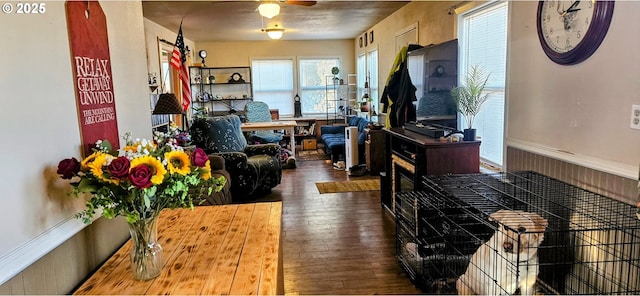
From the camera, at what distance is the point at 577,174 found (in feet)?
7.30

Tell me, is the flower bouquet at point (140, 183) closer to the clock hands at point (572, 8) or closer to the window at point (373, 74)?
the clock hands at point (572, 8)

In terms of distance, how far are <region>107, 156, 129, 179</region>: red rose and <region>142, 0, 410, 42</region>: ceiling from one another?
355cm

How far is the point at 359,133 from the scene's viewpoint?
6.77 metres

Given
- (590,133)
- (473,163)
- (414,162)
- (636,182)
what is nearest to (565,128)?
(590,133)

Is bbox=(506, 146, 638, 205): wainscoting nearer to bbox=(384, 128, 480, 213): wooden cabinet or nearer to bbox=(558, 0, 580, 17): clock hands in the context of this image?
bbox=(384, 128, 480, 213): wooden cabinet

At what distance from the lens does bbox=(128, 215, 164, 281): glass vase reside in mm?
1289

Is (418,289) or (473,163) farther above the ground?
(473,163)

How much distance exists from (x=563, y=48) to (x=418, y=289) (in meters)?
1.66

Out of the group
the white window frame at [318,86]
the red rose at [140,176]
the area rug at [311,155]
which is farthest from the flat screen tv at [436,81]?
the white window frame at [318,86]

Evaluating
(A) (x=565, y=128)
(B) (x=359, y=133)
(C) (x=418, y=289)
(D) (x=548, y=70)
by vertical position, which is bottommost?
(C) (x=418, y=289)

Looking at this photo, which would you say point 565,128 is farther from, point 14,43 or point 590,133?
point 14,43

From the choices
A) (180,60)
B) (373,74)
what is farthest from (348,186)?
(373,74)

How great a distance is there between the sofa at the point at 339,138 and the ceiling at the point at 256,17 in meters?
1.68

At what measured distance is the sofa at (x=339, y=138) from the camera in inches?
260
